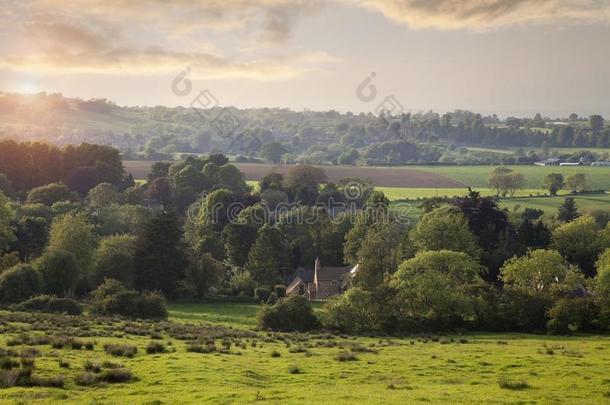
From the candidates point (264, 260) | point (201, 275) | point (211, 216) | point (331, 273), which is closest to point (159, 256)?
point (201, 275)

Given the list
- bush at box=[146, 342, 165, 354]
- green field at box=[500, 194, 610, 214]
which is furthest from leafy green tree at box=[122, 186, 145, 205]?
bush at box=[146, 342, 165, 354]

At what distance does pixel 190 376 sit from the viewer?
74.0ft

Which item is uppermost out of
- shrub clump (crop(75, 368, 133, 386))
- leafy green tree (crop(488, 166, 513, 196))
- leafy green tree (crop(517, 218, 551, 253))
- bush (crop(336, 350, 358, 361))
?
leafy green tree (crop(488, 166, 513, 196))

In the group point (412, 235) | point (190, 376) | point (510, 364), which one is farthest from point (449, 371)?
point (412, 235)

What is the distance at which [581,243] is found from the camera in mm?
72438

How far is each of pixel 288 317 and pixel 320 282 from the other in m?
27.4

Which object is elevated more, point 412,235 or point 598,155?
point 598,155

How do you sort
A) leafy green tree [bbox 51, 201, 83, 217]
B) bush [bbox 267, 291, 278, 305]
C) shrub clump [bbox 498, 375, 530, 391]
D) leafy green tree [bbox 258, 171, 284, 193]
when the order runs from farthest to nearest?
leafy green tree [bbox 258, 171, 284, 193], leafy green tree [bbox 51, 201, 83, 217], bush [bbox 267, 291, 278, 305], shrub clump [bbox 498, 375, 530, 391]

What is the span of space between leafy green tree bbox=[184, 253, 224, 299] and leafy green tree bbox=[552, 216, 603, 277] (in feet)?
124

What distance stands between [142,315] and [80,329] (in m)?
14.8

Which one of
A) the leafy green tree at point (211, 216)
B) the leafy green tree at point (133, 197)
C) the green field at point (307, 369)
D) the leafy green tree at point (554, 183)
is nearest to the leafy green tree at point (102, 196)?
the leafy green tree at point (133, 197)

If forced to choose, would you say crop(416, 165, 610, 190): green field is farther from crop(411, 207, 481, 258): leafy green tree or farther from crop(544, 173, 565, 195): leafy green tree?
crop(411, 207, 481, 258): leafy green tree

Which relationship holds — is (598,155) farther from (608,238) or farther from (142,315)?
(142,315)

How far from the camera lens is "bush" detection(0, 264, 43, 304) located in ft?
169
